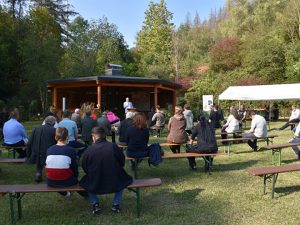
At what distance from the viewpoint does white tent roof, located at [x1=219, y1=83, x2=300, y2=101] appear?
2055 centimetres

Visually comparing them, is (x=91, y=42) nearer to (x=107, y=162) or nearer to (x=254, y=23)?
(x=254, y=23)

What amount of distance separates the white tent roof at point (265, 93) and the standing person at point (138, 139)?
14.7m

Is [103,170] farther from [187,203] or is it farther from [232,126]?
[232,126]

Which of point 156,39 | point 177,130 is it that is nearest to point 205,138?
point 177,130

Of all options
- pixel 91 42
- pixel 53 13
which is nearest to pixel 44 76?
pixel 91 42

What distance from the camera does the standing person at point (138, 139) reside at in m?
7.36

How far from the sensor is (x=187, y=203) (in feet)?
19.1

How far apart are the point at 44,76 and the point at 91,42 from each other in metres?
9.37

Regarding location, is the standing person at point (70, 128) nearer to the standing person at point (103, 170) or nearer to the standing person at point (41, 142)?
the standing person at point (41, 142)

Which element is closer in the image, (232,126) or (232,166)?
(232,166)

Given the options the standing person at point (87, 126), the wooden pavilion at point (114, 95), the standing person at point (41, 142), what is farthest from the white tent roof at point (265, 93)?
the standing person at point (41, 142)

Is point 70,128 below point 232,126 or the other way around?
the other way around

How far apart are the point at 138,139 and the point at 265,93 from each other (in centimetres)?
1541

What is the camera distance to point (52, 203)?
600 centimetres
